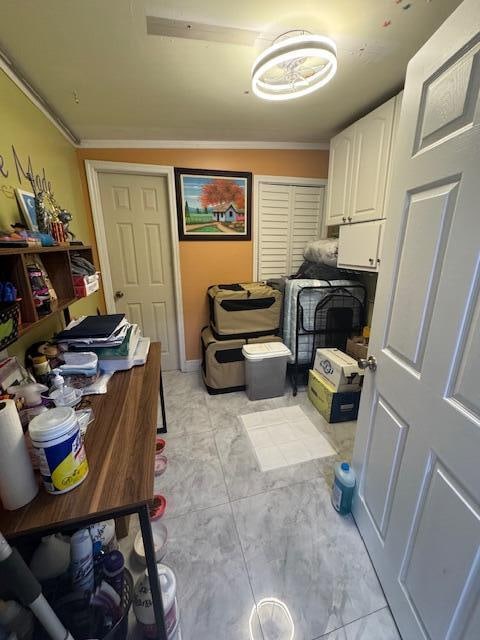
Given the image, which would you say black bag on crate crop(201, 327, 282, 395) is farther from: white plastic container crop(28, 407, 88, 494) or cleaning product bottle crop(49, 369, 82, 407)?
white plastic container crop(28, 407, 88, 494)

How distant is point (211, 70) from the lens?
57.6 inches

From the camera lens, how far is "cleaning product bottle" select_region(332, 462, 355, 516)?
1.37 m

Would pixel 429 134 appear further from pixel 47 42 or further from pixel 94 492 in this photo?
pixel 47 42

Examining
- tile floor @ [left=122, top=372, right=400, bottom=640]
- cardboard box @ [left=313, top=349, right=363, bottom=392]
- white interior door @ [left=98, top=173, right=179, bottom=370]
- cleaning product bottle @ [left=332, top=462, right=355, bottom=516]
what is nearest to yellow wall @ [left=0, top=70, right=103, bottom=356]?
white interior door @ [left=98, top=173, right=179, bottom=370]

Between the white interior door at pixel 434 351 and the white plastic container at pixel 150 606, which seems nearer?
the white interior door at pixel 434 351

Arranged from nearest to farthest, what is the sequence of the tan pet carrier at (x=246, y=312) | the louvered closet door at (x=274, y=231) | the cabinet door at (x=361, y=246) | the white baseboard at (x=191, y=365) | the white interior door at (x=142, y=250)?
the cabinet door at (x=361, y=246) → the tan pet carrier at (x=246, y=312) → the white interior door at (x=142, y=250) → the louvered closet door at (x=274, y=231) → the white baseboard at (x=191, y=365)

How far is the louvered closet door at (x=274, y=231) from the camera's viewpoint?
107 inches

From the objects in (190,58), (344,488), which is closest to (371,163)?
(190,58)

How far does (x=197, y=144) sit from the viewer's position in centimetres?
244

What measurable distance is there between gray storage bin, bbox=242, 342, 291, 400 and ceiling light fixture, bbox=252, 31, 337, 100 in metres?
1.74

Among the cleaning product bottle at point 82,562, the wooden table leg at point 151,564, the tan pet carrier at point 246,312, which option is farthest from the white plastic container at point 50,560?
the tan pet carrier at point 246,312

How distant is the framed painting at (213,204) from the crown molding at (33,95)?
0.88 meters

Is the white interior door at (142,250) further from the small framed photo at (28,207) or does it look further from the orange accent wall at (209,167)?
the small framed photo at (28,207)

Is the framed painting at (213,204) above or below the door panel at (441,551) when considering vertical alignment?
above
